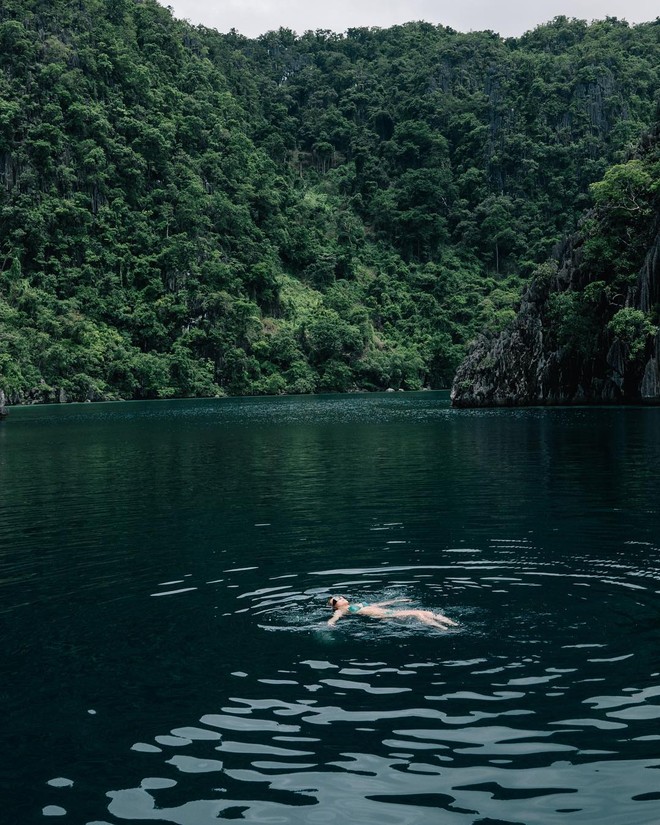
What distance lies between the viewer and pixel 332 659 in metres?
12.4

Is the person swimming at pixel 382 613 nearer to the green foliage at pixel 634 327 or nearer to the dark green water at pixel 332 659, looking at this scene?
the dark green water at pixel 332 659

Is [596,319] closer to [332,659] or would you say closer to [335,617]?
[335,617]

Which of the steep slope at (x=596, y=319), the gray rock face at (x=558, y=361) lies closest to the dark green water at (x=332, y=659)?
the steep slope at (x=596, y=319)

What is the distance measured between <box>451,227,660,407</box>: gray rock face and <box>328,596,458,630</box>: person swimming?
214ft

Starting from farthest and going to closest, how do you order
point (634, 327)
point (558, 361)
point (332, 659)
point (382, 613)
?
point (558, 361) < point (634, 327) < point (382, 613) < point (332, 659)

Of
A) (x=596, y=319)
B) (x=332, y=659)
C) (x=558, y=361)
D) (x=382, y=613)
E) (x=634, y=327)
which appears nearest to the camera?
(x=332, y=659)

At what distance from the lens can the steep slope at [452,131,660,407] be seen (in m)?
76.8

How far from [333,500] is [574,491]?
854 centimetres

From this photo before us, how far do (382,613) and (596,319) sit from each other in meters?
76.2

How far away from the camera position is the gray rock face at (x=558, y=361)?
76.8 m

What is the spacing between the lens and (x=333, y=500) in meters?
29.5

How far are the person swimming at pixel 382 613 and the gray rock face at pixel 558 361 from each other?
65357 millimetres

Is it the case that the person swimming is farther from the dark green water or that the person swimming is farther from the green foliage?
the green foliage

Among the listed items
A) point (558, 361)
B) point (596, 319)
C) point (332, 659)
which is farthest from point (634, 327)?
point (332, 659)
